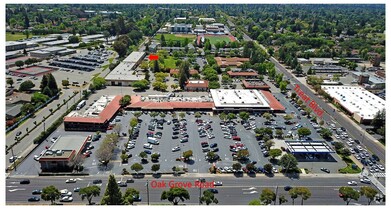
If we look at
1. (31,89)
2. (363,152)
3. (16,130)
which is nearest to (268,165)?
(363,152)

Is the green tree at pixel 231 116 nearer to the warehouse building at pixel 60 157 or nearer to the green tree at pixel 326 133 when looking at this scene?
the green tree at pixel 326 133

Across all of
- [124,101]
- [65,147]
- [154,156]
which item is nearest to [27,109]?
[124,101]

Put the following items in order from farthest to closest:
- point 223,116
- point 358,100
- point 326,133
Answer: point 358,100
point 223,116
point 326,133

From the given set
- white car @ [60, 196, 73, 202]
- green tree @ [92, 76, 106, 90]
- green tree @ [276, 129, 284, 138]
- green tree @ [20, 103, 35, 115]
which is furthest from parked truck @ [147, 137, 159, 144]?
green tree @ [92, 76, 106, 90]

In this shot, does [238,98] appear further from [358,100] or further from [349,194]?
[349,194]

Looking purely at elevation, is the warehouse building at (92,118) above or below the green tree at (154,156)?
above

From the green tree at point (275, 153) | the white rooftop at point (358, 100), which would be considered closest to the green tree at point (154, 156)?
the green tree at point (275, 153)

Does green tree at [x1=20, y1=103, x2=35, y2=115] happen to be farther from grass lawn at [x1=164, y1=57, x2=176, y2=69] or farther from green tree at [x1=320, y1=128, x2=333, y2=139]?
green tree at [x1=320, y1=128, x2=333, y2=139]
